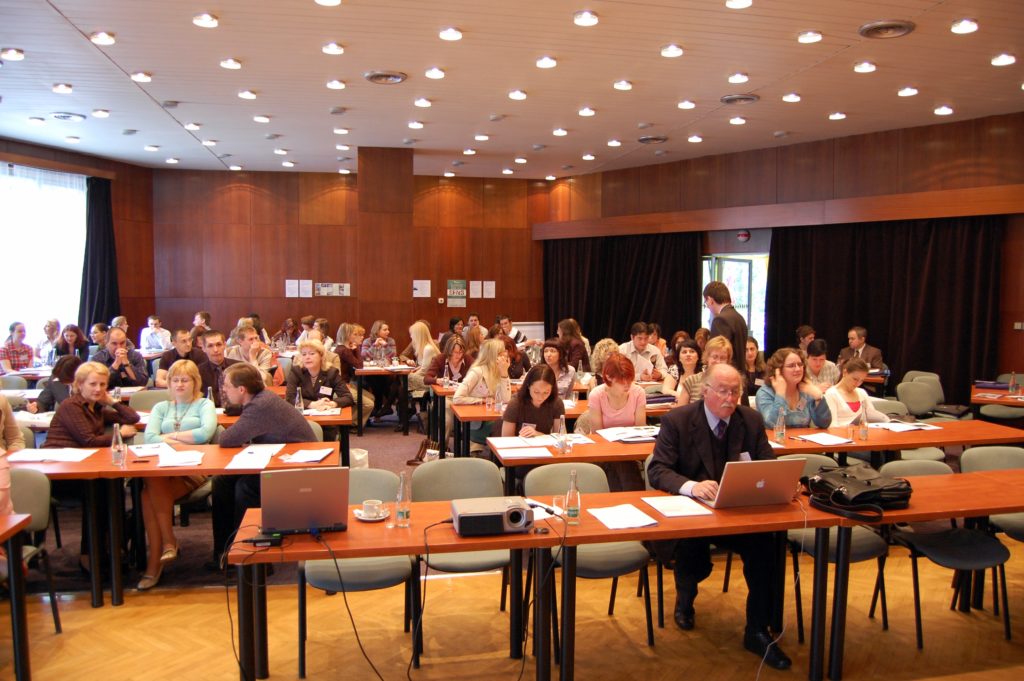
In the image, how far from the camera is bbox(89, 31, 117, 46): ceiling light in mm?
6723

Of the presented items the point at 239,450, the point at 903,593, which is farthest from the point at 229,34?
the point at 903,593

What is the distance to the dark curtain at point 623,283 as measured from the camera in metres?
13.7

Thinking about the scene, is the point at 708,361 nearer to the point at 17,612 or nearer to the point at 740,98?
the point at 740,98

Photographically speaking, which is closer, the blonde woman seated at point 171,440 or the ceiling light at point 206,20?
the blonde woman seated at point 171,440

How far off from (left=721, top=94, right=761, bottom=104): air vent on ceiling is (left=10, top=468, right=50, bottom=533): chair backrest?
7.50 m

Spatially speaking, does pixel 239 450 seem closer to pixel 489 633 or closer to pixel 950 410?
pixel 489 633

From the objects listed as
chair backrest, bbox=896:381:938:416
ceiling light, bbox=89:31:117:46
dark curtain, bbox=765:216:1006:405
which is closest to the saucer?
ceiling light, bbox=89:31:117:46

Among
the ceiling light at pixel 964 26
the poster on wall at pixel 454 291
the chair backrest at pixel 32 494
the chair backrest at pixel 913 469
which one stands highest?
the ceiling light at pixel 964 26

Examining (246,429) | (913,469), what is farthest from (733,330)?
A: (246,429)

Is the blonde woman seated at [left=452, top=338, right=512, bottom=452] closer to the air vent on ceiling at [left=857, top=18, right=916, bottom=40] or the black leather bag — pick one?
the black leather bag

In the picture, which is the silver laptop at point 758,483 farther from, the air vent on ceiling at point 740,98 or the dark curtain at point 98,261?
the dark curtain at point 98,261

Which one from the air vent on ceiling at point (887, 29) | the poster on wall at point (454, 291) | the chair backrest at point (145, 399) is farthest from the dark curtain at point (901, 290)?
the chair backrest at point (145, 399)

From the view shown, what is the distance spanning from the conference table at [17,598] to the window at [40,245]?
1011 centimetres

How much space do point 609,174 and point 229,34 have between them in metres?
9.04
